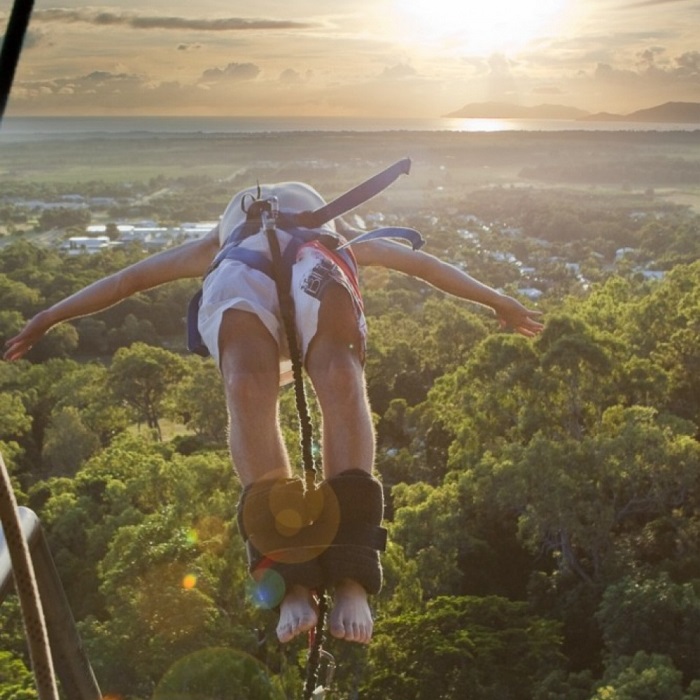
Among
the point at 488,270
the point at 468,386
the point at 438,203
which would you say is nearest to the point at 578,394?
the point at 468,386

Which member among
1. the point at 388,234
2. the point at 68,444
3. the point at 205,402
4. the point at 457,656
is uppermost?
the point at 388,234

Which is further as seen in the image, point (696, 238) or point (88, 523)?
point (696, 238)

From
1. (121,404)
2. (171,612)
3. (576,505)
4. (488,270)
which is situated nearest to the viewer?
(171,612)

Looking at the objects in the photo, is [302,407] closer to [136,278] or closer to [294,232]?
[294,232]

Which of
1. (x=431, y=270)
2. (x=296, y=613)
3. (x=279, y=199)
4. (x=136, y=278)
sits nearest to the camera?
(x=296, y=613)

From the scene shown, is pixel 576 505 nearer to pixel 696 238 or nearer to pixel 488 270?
pixel 488 270

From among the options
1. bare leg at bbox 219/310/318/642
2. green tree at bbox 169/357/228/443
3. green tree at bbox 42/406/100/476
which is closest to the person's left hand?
bare leg at bbox 219/310/318/642

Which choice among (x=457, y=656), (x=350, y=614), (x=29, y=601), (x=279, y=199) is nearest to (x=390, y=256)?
(x=279, y=199)

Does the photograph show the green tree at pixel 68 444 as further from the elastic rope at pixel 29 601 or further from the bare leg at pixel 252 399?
the elastic rope at pixel 29 601
